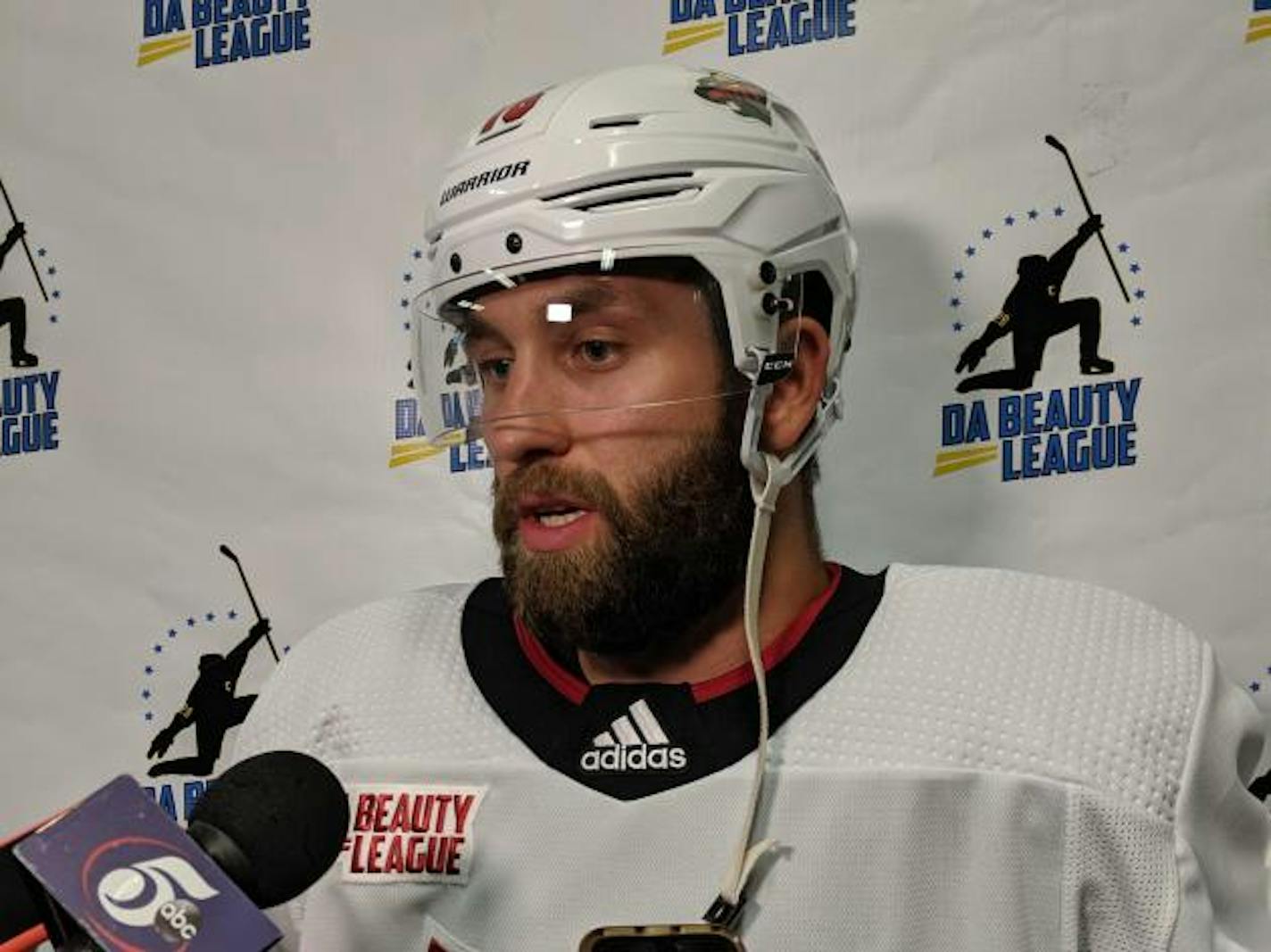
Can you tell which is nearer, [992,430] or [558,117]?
[558,117]

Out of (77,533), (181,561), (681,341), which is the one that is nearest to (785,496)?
(681,341)

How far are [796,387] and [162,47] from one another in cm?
93

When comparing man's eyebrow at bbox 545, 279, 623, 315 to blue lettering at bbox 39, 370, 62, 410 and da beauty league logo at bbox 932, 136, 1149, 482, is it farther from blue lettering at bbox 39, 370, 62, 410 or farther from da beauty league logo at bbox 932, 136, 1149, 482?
blue lettering at bbox 39, 370, 62, 410

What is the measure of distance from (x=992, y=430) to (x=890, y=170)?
26 cm

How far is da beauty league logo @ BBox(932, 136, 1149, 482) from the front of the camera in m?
1.47

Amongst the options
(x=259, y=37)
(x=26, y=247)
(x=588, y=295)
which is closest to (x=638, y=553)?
(x=588, y=295)

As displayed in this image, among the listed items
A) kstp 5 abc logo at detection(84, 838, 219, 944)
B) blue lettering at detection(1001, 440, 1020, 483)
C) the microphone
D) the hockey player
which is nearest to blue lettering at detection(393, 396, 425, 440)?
the hockey player

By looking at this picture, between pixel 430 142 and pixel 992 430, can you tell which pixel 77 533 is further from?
pixel 992 430

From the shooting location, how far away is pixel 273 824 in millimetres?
862

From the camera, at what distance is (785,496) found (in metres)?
1.32

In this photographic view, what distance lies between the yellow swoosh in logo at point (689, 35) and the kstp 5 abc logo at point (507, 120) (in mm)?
338

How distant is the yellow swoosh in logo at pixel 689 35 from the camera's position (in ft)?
5.27

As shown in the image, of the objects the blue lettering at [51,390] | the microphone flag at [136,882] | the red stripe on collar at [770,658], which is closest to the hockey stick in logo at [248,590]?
the blue lettering at [51,390]

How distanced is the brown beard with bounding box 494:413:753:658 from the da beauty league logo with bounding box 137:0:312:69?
0.77m
